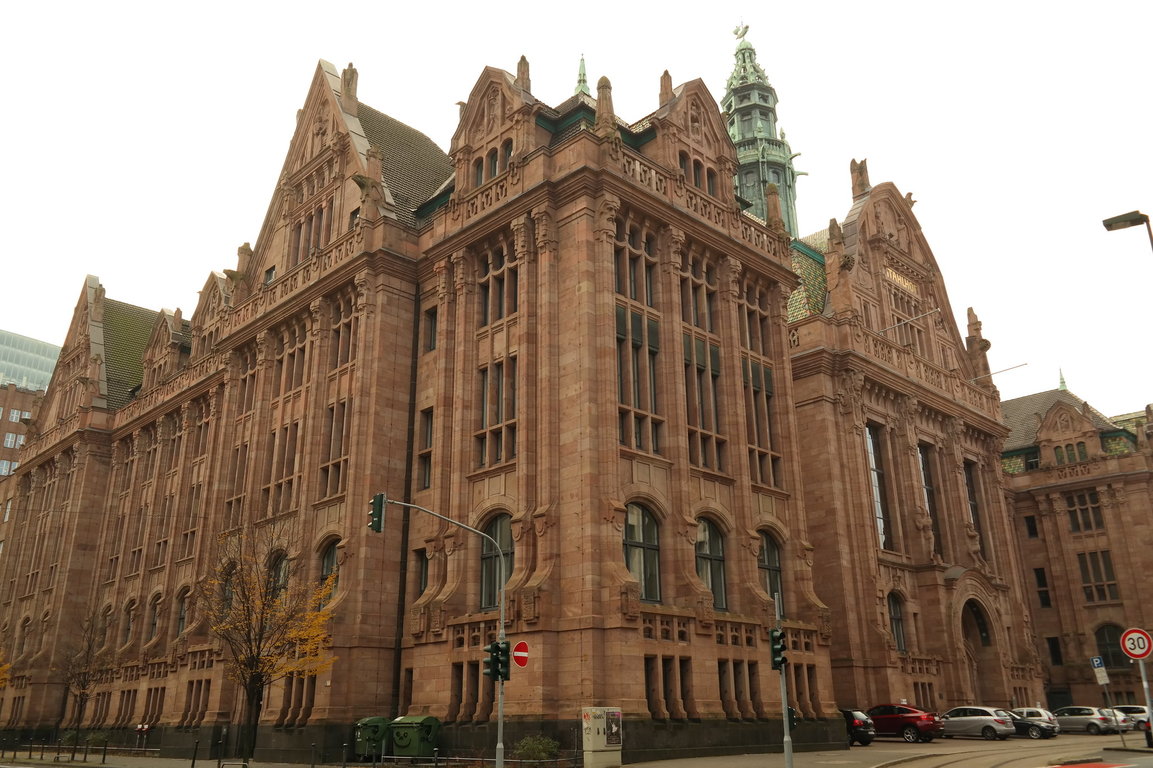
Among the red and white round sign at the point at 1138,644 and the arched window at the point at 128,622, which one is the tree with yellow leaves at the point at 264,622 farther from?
the red and white round sign at the point at 1138,644

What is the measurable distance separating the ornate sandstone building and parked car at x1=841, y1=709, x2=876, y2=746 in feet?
10.2

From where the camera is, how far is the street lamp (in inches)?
858

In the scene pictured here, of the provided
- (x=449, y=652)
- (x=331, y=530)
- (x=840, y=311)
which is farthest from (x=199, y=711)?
(x=840, y=311)

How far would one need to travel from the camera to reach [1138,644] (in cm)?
2384

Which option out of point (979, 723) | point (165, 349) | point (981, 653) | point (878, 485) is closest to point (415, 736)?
point (979, 723)

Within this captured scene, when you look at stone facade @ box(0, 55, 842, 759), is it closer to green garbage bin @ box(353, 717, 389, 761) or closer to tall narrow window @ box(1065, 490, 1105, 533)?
green garbage bin @ box(353, 717, 389, 761)

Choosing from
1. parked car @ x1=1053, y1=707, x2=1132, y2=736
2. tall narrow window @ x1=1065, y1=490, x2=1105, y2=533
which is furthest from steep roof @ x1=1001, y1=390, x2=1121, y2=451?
parked car @ x1=1053, y1=707, x2=1132, y2=736

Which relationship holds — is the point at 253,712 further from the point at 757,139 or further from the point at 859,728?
the point at 757,139

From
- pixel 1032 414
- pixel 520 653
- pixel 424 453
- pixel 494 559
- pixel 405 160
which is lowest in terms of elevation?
pixel 520 653

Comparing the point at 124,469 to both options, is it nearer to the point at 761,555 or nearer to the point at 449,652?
the point at 449,652

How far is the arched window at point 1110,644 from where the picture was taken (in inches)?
2457

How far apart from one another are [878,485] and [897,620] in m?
7.04

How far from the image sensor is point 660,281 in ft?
121

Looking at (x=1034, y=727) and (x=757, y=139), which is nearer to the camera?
(x=1034, y=727)
